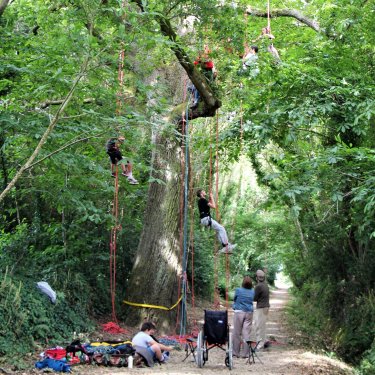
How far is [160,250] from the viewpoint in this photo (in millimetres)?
11633

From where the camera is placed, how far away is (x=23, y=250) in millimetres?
10664

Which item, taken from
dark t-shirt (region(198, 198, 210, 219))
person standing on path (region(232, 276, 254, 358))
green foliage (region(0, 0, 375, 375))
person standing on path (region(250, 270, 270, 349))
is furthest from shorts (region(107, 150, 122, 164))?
person standing on path (region(250, 270, 270, 349))

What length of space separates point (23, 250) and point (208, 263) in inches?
438

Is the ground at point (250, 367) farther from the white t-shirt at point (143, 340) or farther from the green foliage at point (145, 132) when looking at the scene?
the green foliage at point (145, 132)

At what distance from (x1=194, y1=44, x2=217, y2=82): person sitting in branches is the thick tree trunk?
1592 mm

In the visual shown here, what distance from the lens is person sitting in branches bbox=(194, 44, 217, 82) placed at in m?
10.8

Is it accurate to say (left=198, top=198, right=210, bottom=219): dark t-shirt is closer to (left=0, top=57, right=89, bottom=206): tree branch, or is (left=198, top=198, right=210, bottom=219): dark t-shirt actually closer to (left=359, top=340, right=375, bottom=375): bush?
(left=359, top=340, right=375, bottom=375): bush

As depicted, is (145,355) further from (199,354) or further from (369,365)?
(369,365)

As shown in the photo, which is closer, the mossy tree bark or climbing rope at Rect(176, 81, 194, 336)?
climbing rope at Rect(176, 81, 194, 336)

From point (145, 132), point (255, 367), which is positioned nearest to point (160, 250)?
point (145, 132)

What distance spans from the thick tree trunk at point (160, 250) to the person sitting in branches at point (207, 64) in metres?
1.59

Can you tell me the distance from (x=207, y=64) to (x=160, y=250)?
4144 mm

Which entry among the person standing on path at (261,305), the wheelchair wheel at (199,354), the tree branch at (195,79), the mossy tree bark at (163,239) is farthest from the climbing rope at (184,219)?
the wheelchair wheel at (199,354)

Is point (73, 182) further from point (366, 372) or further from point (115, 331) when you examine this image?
point (366, 372)
